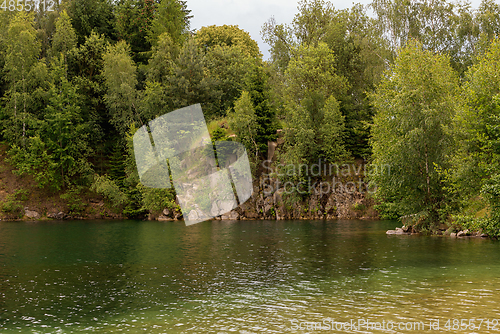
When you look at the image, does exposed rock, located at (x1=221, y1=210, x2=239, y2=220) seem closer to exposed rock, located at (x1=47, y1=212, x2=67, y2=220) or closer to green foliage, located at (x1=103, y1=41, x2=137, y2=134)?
green foliage, located at (x1=103, y1=41, x2=137, y2=134)

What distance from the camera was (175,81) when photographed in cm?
7125

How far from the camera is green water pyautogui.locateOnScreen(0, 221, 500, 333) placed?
47.6ft

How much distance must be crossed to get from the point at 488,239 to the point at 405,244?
833 centimetres

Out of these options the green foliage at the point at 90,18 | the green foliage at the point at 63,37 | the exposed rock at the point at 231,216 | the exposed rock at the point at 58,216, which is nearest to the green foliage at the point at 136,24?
the green foliage at the point at 90,18

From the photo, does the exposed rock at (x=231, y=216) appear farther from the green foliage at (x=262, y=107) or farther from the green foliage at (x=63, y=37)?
the green foliage at (x=63, y=37)

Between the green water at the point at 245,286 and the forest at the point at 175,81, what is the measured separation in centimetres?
2885

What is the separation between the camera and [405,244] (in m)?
33.8

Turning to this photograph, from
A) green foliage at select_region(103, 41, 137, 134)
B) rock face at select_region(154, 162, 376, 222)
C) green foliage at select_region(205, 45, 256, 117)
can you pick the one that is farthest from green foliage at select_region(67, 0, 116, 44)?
rock face at select_region(154, 162, 376, 222)

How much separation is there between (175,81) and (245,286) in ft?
186

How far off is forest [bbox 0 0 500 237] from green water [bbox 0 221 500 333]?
28.8 metres

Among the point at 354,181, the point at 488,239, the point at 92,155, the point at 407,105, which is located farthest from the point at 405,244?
the point at 92,155

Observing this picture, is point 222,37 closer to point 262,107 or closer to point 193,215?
point 262,107

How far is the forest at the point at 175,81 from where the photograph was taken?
66.1 meters

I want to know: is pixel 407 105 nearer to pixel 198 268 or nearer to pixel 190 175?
pixel 198 268
